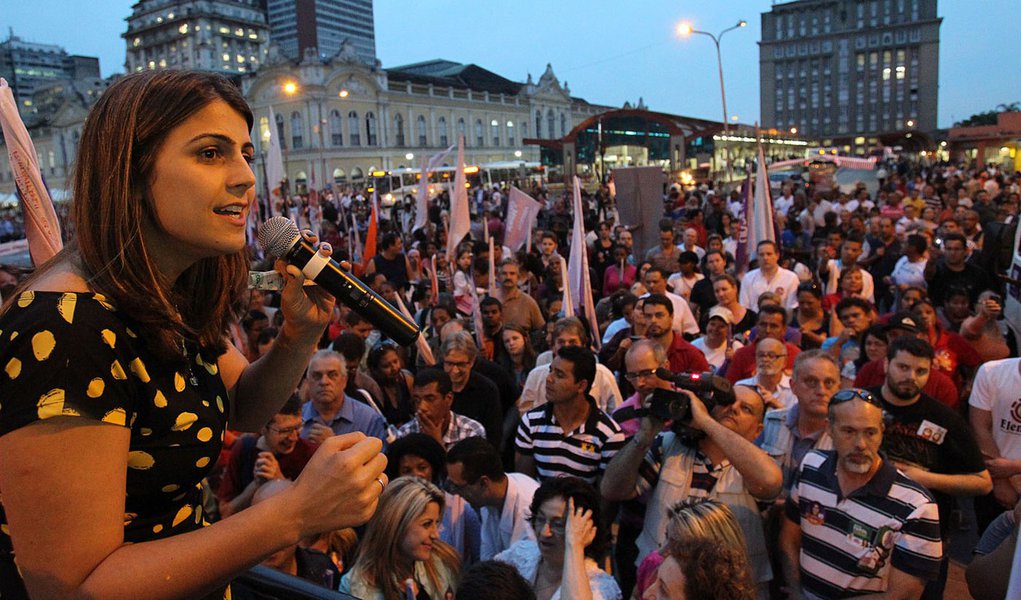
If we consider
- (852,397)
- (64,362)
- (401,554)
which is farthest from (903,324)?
(64,362)

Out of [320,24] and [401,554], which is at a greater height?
[320,24]

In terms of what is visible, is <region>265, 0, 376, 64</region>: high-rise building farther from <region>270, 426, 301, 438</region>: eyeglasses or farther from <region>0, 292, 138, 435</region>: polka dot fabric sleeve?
<region>0, 292, 138, 435</region>: polka dot fabric sleeve

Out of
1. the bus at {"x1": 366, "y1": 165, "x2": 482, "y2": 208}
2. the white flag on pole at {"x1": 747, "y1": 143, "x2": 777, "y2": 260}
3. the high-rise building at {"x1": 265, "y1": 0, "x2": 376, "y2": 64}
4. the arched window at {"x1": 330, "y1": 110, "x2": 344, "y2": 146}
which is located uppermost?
the high-rise building at {"x1": 265, "y1": 0, "x2": 376, "y2": 64}

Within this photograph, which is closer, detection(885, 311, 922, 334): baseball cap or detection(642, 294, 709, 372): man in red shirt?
detection(885, 311, 922, 334): baseball cap

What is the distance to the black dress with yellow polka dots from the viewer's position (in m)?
1.00

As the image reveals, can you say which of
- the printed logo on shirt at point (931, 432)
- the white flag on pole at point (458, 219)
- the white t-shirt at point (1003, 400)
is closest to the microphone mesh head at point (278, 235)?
the printed logo on shirt at point (931, 432)

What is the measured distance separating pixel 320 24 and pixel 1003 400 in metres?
165

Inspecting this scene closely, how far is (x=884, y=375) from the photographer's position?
16.4 feet

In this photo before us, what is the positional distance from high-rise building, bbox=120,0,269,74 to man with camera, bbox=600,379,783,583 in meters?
127

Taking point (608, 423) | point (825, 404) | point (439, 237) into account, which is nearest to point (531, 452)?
point (608, 423)

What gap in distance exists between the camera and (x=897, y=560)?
322 cm

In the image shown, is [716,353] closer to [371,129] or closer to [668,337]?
[668,337]

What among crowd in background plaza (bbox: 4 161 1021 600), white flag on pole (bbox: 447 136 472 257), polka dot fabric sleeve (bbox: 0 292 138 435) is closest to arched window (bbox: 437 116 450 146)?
white flag on pole (bbox: 447 136 472 257)

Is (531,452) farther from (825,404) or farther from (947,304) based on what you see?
(947,304)
